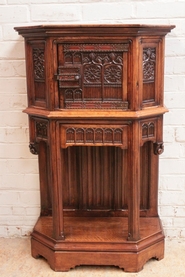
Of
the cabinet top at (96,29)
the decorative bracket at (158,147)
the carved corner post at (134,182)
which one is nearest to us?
the cabinet top at (96,29)

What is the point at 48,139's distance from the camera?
215 cm

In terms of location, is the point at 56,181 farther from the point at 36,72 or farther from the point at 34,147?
the point at 36,72

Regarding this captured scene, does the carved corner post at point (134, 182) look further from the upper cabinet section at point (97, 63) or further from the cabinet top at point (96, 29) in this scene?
the cabinet top at point (96, 29)

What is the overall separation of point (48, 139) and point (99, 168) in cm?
51

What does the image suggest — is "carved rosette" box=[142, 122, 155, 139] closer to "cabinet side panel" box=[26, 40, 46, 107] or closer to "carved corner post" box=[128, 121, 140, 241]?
"carved corner post" box=[128, 121, 140, 241]

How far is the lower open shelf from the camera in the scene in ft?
7.41

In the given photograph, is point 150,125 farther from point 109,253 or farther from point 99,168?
point 109,253

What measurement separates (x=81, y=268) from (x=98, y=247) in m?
0.18

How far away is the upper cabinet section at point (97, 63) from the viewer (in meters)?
1.99

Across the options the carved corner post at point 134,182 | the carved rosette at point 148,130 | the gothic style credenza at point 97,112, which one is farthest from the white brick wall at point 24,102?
the carved corner post at point 134,182

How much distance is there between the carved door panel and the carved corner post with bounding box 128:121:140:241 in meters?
0.16

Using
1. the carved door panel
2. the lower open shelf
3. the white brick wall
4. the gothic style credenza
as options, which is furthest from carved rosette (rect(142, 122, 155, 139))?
the lower open shelf

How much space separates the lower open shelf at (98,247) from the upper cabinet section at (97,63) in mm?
775

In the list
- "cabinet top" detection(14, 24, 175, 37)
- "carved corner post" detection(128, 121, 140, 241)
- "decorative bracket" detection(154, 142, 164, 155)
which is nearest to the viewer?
"cabinet top" detection(14, 24, 175, 37)
